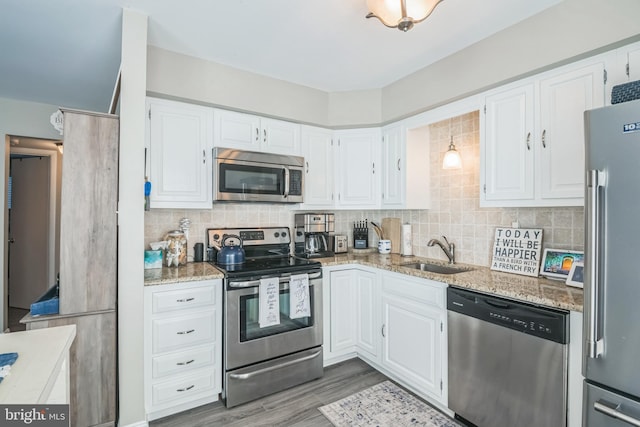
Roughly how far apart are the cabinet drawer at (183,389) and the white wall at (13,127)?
2.64 m

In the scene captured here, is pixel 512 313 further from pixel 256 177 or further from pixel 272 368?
pixel 256 177

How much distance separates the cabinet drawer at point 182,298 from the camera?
210 cm

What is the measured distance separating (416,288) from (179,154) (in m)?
2.08

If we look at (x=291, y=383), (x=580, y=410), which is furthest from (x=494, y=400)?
(x=291, y=383)

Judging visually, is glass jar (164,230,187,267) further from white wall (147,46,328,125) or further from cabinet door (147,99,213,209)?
white wall (147,46,328,125)

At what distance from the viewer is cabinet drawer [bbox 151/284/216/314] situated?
2104mm

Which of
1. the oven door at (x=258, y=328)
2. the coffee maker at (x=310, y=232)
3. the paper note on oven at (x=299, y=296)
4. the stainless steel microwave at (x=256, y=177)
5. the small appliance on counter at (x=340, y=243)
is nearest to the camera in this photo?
the oven door at (x=258, y=328)

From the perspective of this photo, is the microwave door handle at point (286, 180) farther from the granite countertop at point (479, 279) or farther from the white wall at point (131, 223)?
the white wall at point (131, 223)

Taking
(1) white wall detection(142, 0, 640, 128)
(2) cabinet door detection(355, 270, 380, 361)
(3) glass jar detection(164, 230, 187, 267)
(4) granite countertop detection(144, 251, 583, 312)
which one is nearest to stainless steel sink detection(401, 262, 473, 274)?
(4) granite countertop detection(144, 251, 583, 312)

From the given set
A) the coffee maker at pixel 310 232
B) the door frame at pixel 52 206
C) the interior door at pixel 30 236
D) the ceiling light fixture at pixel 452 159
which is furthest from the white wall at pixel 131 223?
the interior door at pixel 30 236

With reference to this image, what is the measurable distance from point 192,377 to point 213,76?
7.48 feet

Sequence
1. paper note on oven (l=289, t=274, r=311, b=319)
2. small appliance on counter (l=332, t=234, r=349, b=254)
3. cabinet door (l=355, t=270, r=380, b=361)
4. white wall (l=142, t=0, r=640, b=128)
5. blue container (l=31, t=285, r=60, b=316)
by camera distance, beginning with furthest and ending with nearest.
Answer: small appliance on counter (l=332, t=234, r=349, b=254) < cabinet door (l=355, t=270, r=380, b=361) < paper note on oven (l=289, t=274, r=311, b=319) < blue container (l=31, t=285, r=60, b=316) < white wall (l=142, t=0, r=640, b=128)

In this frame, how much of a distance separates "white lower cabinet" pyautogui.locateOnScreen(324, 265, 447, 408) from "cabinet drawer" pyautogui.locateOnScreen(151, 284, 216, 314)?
101cm

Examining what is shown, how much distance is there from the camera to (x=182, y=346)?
7.19 ft
